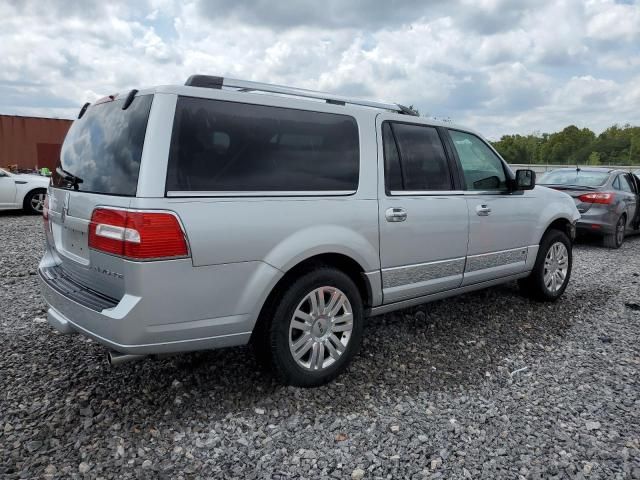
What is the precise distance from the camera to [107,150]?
2701 millimetres

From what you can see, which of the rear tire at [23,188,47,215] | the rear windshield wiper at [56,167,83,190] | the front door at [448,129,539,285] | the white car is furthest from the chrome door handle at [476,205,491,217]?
the rear tire at [23,188,47,215]

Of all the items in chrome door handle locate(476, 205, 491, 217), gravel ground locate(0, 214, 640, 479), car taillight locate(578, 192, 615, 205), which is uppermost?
chrome door handle locate(476, 205, 491, 217)

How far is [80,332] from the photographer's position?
2.69 meters

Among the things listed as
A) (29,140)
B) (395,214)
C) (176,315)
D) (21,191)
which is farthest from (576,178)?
(29,140)

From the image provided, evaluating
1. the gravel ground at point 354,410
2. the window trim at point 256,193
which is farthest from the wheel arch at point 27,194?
the window trim at point 256,193

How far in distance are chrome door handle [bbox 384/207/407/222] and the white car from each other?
10.5 m

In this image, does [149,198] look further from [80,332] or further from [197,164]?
[80,332]

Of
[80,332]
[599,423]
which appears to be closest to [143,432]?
[80,332]

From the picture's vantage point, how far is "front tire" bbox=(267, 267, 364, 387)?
9.52 ft

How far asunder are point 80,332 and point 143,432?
0.65m

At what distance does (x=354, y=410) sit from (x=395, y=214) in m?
1.33

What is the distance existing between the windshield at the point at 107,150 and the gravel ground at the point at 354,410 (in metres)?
1.29

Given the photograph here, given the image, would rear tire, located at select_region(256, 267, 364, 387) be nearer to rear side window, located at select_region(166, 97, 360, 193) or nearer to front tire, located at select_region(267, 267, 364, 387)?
front tire, located at select_region(267, 267, 364, 387)

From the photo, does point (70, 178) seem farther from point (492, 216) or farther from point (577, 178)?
point (577, 178)
